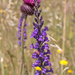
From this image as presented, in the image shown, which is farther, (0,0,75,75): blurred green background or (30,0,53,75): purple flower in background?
(0,0,75,75): blurred green background

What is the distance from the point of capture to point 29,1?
3.53 ft

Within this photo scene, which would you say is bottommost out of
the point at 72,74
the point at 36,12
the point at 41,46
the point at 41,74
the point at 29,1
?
the point at 72,74

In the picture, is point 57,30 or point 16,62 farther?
point 57,30

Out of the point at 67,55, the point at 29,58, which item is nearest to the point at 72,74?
the point at 67,55

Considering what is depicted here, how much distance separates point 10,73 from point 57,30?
5.54ft

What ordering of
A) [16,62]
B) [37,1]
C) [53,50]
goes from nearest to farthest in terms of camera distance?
[37,1] < [16,62] < [53,50]

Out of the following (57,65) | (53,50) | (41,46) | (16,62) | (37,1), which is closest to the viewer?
(37,1)

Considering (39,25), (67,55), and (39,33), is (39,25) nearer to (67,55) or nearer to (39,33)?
(39,33)

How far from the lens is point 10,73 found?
6.19 ft

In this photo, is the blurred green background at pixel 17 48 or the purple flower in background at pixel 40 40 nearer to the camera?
the purple flower in background at pixel 40 40

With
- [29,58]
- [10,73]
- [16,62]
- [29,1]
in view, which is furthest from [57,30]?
[29,1]

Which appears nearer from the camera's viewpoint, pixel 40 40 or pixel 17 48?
pixel 40 40

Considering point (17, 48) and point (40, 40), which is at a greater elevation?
point (40, 40)

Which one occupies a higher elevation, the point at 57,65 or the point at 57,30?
the point at 57,30
